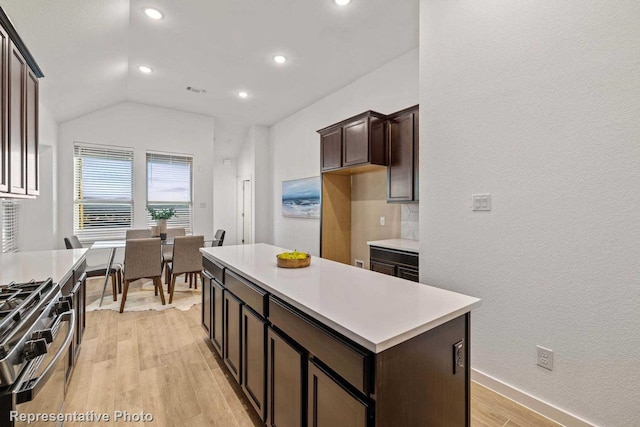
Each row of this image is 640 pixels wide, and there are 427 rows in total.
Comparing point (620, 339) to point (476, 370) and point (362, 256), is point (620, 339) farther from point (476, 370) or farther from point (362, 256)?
point (362, 256)

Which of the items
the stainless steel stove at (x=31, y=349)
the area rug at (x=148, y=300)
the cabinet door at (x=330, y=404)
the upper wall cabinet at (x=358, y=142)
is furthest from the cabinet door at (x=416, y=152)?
the area rug at (x=148, y=300)

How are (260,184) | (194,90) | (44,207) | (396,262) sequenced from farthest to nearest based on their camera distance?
(260,184) < (194,90) < (44,207) < (396,262)

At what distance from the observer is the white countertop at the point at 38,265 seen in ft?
5.98

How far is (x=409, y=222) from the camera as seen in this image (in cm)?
356

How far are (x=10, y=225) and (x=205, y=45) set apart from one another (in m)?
3.64

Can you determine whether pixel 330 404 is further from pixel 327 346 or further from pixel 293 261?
pixel 293 261

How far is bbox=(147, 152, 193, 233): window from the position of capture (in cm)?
586

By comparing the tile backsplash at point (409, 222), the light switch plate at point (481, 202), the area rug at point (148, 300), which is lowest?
the area rug at point (148, 300)

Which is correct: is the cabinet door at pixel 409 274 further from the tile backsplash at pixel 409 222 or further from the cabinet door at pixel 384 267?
the tile backsplash at pixel 409 222

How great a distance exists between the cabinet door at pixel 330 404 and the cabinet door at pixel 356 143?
8.74 feet

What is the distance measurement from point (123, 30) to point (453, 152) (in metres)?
3.83

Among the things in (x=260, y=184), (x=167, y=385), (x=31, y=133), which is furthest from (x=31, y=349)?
(x=260, y=184)

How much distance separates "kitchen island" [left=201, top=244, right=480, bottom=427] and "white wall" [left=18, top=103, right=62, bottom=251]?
15.0 ft

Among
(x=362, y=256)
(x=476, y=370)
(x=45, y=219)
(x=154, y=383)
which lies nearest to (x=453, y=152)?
(x=476, y=370)
